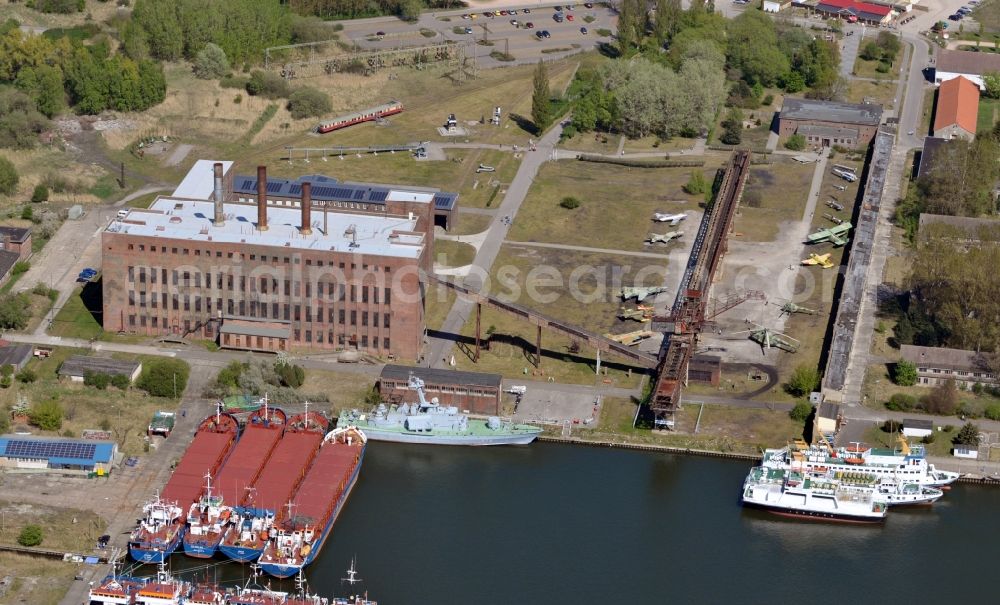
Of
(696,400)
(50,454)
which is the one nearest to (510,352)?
(696,400)

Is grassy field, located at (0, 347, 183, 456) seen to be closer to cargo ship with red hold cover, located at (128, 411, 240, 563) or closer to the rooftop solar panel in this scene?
the rooftop solar panel

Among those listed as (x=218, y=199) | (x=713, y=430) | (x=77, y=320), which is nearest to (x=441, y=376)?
(x=713, y=430)

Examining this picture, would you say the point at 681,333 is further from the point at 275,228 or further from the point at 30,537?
the point at 30,537

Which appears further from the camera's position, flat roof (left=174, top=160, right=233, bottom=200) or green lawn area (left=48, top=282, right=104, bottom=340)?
flat roof (left=174, top=160, right=233, bottom=200)

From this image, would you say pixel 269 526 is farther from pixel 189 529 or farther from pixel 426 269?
pixel 426 269

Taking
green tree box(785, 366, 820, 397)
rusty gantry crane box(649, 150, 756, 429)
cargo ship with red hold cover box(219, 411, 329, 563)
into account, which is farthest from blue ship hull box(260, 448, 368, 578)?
green tree box(785, 366, 820, 397)

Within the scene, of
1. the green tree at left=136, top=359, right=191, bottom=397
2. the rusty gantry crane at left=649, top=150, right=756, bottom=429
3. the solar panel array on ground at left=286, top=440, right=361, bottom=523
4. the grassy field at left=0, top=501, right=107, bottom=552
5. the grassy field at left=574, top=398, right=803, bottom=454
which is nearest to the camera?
the grassy field at left=0, top=501, right=107, bottom=552
